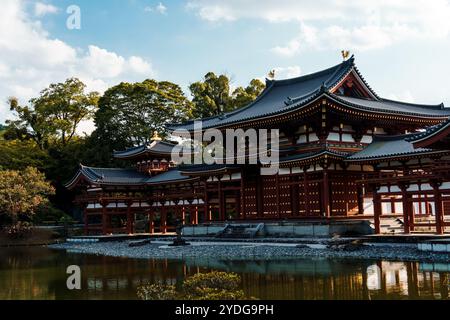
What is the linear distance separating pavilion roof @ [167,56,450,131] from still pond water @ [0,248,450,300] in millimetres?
12746

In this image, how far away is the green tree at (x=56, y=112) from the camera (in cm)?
6631

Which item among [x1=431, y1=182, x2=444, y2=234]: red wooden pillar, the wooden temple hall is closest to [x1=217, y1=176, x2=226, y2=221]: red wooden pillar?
the wooden temple hall

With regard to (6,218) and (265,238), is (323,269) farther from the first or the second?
(6,218)

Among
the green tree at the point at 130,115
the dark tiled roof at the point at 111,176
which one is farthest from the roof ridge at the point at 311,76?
the green tree at the point at 130,115

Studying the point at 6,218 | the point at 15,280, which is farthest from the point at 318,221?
the point at 6,218

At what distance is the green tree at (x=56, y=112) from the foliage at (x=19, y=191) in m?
19.1

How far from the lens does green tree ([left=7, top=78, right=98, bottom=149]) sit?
66.3 meters

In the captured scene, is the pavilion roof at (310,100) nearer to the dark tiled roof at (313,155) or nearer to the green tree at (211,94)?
the dark tiled roof at (313,155)

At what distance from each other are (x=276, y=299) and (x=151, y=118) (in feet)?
171

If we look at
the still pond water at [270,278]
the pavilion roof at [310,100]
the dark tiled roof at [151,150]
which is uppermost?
the pavilion roof at [310,100]

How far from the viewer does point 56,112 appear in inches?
2630

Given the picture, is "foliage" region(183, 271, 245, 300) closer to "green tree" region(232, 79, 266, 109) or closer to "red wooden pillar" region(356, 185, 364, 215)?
"red wooden pillar" region(356, 185, 364, 215)

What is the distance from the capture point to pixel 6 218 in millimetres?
50219

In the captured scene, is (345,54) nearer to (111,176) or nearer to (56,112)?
(111,176)
